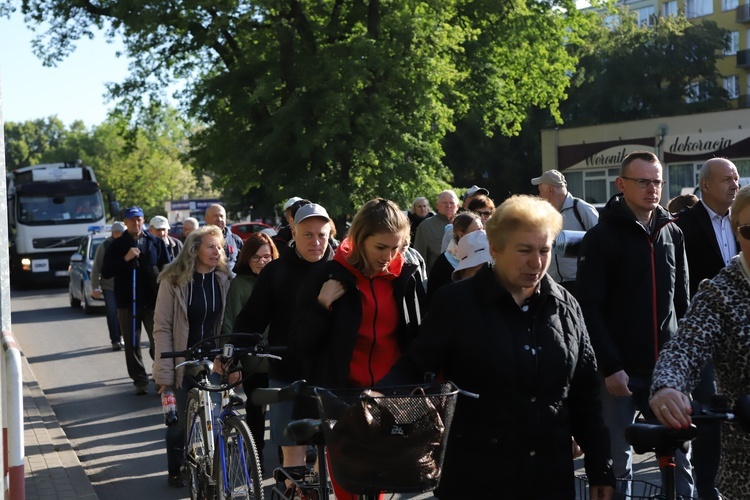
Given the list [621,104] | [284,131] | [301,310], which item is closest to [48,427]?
[301,310]

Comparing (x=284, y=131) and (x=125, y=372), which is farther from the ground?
(x=284, y=131)

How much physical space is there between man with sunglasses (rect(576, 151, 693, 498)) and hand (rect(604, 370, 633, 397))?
71 mm

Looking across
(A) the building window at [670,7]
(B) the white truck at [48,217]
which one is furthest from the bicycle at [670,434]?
(A) the building window at [670,7]

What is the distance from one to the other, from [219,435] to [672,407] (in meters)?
3.31

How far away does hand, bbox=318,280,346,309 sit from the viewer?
15.9 feet

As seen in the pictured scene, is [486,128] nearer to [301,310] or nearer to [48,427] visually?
[48,427]

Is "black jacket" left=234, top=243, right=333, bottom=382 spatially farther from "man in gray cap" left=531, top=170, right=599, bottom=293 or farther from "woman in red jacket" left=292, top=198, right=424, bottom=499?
"man in gray cap" left=531, top=170, right=599, bottom=293

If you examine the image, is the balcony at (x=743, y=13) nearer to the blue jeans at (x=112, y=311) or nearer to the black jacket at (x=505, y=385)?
the blue jeans at (x=112, y=311)

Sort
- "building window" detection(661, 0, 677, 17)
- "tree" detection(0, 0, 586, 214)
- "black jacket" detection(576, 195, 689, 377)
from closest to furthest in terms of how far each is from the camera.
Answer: "black jacket" detection(576, 195, 689, 377) < "tree" detection(0, 0, 586, 214) < "building window" detection(661, 0, 677, 17)

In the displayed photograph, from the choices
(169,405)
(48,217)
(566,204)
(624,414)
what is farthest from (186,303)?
(48,217)

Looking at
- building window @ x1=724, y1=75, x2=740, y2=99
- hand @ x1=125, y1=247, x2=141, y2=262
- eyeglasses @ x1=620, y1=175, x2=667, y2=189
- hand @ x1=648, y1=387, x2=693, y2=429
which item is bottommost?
hand @ x1=648, y1=387, x2=693, y2=429

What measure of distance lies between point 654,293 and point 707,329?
8.02ft

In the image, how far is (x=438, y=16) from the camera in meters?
28.7

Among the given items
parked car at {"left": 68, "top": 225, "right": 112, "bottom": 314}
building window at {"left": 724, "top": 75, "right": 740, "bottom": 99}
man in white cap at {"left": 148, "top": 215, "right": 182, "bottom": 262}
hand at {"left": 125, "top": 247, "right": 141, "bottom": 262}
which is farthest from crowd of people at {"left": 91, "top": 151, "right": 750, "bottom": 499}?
building window at {"left": 724, "top": 75, "right": 740, "bottom": 99}
